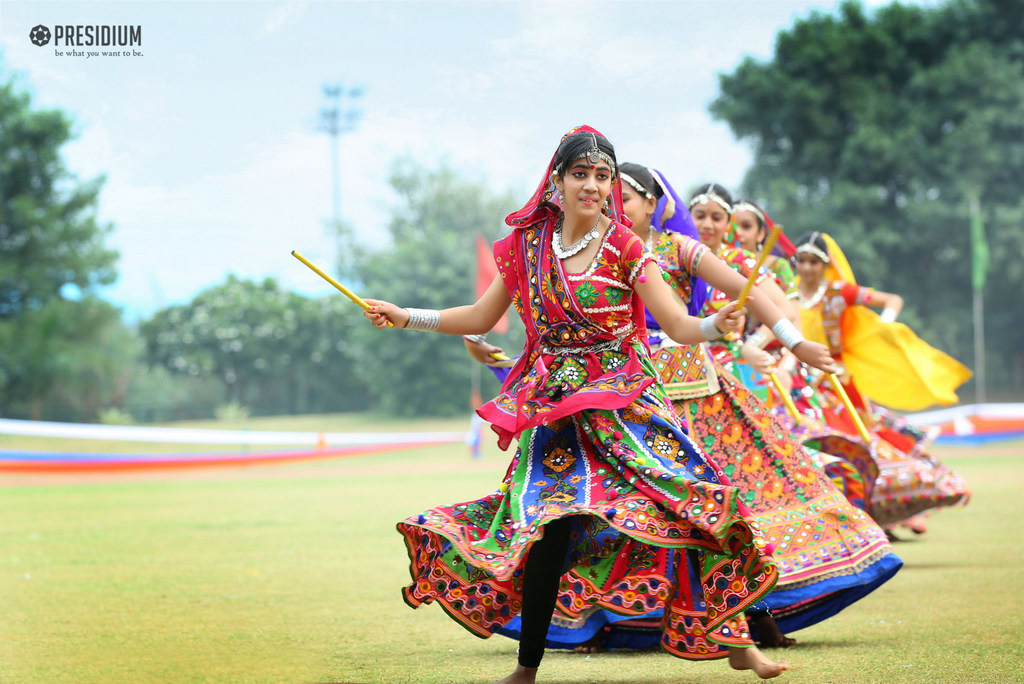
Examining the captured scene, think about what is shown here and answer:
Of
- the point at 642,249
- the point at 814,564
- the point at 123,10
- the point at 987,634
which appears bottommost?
the point at 987,634

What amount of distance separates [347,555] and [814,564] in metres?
3.95

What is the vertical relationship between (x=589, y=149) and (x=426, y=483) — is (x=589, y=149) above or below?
above

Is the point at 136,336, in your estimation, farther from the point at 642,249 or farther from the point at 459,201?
the point at 642,249

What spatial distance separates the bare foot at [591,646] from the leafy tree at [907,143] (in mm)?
25463

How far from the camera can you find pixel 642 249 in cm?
375

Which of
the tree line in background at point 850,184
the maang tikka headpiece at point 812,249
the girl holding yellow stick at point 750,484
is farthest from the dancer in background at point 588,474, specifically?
the tree line in background at point 850,184

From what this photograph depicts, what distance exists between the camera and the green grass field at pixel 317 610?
161 inches

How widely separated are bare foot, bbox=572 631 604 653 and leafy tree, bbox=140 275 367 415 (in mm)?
33952

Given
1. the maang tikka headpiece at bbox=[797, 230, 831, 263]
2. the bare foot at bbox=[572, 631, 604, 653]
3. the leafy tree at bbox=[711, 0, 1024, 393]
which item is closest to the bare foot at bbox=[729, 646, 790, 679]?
the bare foot at bbox=[572, 631, 604, 653]

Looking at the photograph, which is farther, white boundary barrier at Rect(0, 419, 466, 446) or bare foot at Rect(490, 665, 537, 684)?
white boundary barrier at Rect(0, 419, 466, 446)

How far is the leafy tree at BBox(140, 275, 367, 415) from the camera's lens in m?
37.4

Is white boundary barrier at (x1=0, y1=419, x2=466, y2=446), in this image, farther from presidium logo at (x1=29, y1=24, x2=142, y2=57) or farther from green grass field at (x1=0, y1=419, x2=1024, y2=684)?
presidium logo at (x1=29, y1=24, x2=142, y2=57)

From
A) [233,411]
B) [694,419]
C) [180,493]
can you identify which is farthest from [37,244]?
[694,419]

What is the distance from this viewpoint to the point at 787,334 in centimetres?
360
